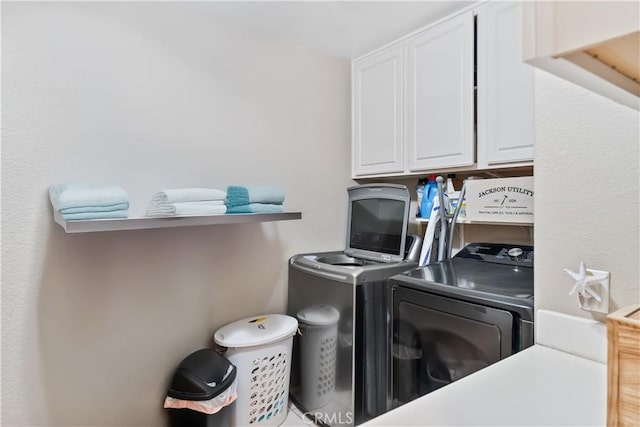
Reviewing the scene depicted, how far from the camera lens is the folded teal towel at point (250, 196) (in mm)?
1758

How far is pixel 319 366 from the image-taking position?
1.99 m

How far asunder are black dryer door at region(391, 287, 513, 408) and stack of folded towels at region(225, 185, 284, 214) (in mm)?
771

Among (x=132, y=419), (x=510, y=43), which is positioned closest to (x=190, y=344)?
(x=132, y=419)

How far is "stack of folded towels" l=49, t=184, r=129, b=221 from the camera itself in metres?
1.29

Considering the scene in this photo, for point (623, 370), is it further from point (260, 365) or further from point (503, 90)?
point (260, 365)

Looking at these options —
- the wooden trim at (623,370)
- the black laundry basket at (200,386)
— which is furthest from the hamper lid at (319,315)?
the wooden trim at (623,370)

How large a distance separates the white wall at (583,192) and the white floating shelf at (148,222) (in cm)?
120

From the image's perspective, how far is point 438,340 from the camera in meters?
1.49

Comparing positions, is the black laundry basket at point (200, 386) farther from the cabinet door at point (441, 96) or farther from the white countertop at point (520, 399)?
the cabinet door at point (441, 96)

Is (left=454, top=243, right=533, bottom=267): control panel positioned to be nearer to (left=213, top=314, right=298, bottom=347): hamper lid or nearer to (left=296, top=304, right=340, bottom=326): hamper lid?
(left=296, top=304, right=340, bottom=326): hamper lid

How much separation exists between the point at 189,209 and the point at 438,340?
122cm

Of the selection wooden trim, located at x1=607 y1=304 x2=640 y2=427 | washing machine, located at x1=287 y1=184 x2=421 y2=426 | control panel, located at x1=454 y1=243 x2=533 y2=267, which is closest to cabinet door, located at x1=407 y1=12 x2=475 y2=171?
washing machine, located at x1=287 y1=184 x2=421 y2=426

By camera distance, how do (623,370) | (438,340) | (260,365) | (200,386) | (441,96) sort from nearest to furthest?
(623,370) → (438,340) → (200,386) → (260,365) → (441,96)

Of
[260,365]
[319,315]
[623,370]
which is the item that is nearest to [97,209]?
[260,365]
